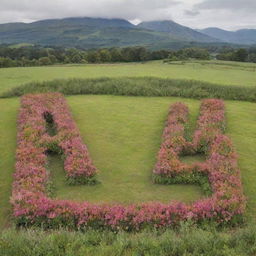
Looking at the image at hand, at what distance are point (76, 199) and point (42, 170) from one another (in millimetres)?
1804

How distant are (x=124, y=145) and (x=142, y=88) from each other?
41.4ft

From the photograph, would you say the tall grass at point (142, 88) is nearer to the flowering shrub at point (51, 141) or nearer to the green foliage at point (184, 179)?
the flowering shrub at point (51, 141)

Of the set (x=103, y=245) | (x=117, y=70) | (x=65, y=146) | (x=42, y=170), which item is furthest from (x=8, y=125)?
(x=117, y=70)

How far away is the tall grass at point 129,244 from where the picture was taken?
7.96 metres

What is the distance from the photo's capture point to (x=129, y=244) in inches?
328

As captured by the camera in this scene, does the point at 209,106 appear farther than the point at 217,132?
Yes

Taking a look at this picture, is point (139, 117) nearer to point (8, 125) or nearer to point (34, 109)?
point (34, 109)

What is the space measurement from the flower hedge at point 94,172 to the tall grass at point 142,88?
7269mm

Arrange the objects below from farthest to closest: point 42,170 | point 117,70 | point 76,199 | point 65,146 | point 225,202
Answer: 1. point 117,70
2. point 65,146
3. point 42,170
4. point 76,199
5. point 225,202

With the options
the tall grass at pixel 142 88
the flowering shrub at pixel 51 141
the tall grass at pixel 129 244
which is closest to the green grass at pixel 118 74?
the tall grass at pixel 142 88

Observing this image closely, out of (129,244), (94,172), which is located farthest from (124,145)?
(129,244)

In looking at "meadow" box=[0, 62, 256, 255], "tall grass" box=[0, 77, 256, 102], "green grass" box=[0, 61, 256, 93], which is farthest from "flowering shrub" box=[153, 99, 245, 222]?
"green grass" box=[0, 61, 256, 93]

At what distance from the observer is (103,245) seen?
8234 millimetres

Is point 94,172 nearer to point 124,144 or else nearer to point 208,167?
point 208,167
